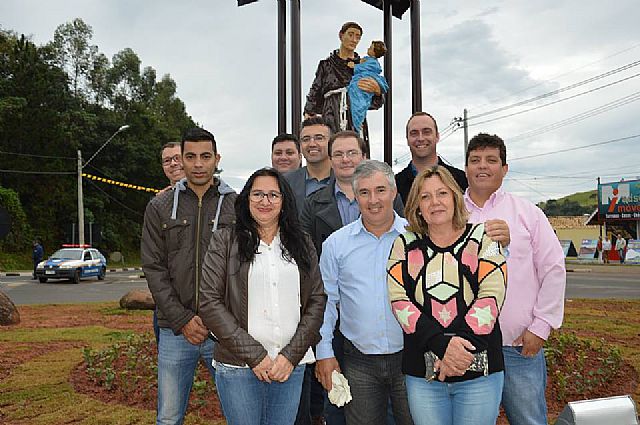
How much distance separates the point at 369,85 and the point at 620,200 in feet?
124

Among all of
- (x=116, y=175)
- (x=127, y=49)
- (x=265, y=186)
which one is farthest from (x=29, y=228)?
(x=265, y=186)

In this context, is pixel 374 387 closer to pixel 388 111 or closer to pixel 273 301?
pixel 273 301

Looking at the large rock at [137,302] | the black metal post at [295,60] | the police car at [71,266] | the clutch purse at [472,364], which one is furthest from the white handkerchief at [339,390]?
the police car at [71,266]

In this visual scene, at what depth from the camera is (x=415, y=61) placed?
7.12 metres

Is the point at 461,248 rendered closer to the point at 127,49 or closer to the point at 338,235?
the point at 338,235

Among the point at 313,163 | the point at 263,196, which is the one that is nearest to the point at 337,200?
the point at 313,163

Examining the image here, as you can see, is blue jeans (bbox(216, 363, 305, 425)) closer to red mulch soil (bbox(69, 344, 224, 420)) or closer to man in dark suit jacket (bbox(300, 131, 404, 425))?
man in dark suit jacket (bbox(300, 131, 404, 425))

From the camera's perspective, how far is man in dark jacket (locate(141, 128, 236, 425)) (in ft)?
10.5

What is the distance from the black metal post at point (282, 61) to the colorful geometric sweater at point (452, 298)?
4.50 metres

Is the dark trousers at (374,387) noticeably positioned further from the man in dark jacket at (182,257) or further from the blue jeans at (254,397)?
the man in dark jacket at (182,257)

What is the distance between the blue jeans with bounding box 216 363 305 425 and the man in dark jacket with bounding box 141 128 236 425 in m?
0.52

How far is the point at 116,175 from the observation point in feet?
131

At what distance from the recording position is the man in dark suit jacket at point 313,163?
160 inches

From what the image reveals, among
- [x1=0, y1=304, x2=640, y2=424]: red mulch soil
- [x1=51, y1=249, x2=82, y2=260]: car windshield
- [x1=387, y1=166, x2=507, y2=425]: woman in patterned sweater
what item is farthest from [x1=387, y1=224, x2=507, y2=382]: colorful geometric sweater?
[x1=51, y1=249, x2=82, y2=260]: car windshield
